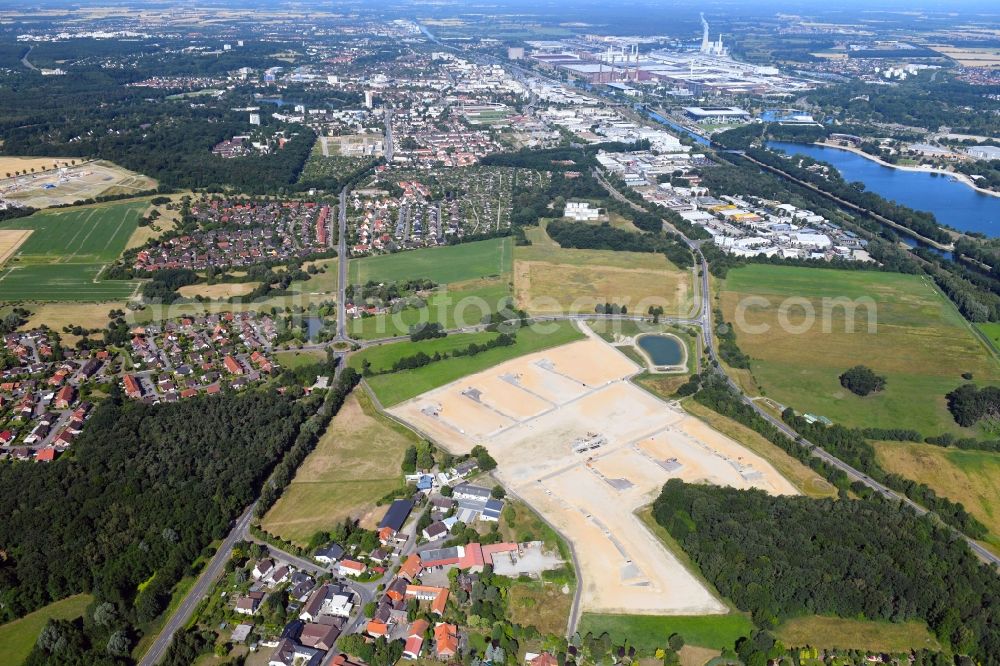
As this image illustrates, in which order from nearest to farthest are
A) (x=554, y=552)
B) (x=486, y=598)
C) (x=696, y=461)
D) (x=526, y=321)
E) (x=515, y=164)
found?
(x=486, y=598)
(x=554, y=552)
(x=696, y=461)
(x=526, y=321)
(x=515, y=164)

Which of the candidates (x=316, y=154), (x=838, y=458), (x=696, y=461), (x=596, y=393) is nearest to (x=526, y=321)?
(x=596, y=393)

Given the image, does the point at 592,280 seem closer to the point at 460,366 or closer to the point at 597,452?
the point at 460,366

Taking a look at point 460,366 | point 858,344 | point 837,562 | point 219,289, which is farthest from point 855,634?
point 219,289

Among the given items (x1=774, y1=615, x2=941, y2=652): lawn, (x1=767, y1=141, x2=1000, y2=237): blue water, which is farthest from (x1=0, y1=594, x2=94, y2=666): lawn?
(x1=767, y1=141, x2=1000, y2=237): blue water

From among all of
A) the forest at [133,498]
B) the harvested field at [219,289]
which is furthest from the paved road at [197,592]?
the harvested field at [219,289]

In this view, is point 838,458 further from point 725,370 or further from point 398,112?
point 398,112
